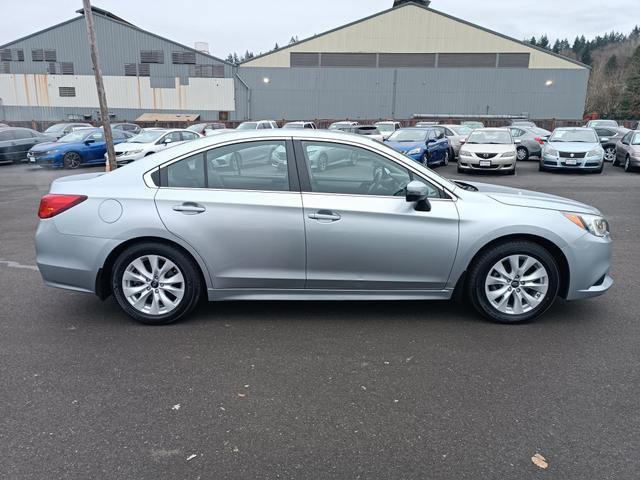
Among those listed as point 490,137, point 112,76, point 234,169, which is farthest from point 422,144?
point 112,76

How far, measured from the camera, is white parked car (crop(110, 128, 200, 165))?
1645cm

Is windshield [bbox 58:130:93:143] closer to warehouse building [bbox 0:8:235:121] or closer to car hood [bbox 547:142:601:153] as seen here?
car hood [bbox 547:142:601:153]

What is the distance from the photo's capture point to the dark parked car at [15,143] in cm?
1958

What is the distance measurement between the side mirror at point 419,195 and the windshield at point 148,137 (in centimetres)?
1570

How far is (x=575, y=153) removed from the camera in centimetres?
1606

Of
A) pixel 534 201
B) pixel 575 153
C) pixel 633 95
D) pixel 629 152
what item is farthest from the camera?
pixel 633 95

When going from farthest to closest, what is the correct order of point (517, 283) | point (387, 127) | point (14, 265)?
1. point (387, 127)
2. point (14, 265)
3. point (517, 283)

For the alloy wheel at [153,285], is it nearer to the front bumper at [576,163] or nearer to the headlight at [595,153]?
the front bumper at [576,163]

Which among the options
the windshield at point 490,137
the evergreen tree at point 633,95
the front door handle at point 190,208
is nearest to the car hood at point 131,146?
the windshield at point 490,137

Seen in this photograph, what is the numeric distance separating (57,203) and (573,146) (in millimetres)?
16383

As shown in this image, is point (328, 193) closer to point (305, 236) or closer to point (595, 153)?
point (305, 236)

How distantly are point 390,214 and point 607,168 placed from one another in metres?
18.0

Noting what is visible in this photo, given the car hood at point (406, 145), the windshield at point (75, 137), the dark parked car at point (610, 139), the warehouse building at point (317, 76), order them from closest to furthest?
the car hood at point (406, 145) → the windshield at point (75, 137) → the dark parked car at point (610, 139) → the warehouse building at point (317, 76)

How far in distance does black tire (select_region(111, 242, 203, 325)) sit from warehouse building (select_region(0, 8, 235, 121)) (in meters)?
41.3
